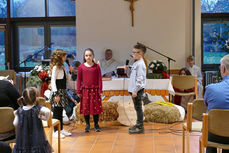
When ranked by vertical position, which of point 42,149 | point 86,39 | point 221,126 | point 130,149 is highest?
point 86,39

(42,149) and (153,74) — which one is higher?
(153,74)

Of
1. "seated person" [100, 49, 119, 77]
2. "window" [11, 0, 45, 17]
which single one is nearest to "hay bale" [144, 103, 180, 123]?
"seated person" [100, 49, 119, 77]

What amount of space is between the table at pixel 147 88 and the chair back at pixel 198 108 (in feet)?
8.90

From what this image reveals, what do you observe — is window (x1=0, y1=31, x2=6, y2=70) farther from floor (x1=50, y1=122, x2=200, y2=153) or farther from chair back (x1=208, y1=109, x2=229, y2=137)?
chair back (x1=208, y1=109, x2=229, y2=137)

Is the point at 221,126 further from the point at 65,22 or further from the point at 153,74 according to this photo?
the point at 65,22

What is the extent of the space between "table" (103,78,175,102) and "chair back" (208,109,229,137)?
130 inches

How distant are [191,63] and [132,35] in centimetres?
158

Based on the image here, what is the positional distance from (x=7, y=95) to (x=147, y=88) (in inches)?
132

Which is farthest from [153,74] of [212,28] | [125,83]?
[212,28]

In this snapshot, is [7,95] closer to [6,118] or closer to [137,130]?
[6,118]

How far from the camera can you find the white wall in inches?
324

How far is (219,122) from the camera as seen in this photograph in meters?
2.86

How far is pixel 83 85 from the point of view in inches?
208

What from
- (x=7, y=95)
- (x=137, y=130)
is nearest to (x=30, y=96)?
(x=7, y=95)
